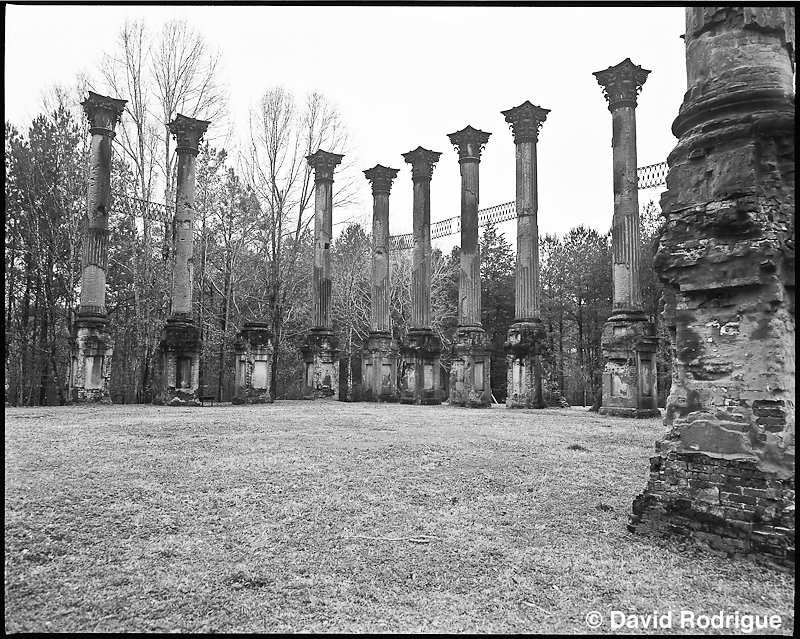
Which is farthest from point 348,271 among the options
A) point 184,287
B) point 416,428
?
point 416,428

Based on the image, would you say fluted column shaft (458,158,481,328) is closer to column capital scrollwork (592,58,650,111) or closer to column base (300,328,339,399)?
column base (300,328,339,399)

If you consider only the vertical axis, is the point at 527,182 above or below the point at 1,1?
above

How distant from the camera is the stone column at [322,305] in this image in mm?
22031

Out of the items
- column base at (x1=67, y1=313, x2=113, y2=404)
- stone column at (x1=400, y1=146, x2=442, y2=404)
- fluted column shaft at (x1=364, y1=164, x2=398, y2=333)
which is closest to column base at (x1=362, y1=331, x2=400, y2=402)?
stone column at (x1=400, y1=146, x2=442, y2=404)

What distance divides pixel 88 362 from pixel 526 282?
13.3 meters

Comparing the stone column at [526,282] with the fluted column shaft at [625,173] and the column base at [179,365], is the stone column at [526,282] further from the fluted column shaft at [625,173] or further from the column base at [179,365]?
the column base at [179,365]

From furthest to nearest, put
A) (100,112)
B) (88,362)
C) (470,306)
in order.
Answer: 1. (470,306)
2. (100,112)
3. (88,362)

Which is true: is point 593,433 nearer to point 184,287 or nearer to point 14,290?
point 184,287

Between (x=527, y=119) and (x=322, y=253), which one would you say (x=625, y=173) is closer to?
(x=527, y=119)

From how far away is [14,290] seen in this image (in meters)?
21.4

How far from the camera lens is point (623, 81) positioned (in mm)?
17578

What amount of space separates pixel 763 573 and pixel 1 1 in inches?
258

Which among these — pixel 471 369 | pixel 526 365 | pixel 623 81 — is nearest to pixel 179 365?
pixel 471 369

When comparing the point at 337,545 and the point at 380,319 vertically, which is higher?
the point at 380,319
